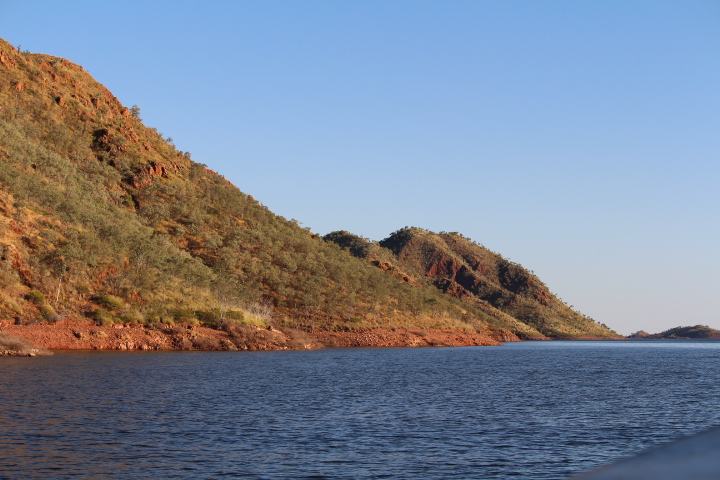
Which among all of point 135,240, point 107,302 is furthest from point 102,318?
point 135,240

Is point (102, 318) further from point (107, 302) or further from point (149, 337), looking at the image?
point (149, 337)

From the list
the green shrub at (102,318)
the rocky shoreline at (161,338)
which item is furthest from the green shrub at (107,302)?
the rocky shoreline at (161,338)

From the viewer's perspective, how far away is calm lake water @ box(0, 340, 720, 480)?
56.1ft

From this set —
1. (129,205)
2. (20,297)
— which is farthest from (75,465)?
(129,205)

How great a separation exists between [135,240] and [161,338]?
56.3 feet

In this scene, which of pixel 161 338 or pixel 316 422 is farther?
pixel 161 338

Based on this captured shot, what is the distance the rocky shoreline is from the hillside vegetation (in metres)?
1.50

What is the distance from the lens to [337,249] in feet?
429

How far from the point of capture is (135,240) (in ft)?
257

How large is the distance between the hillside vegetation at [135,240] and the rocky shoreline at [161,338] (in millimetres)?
1497

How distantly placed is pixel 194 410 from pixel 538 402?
56.0 feet

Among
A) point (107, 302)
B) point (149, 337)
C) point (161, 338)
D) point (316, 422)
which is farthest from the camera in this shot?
point (161, 338)

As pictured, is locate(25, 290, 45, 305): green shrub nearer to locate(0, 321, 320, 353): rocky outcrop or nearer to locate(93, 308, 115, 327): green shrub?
locate(0, 321, 320, 353): rocky outcrop

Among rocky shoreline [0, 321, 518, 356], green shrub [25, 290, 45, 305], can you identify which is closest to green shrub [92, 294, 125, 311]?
rocky shoreline [0, 321, 518, 356]
